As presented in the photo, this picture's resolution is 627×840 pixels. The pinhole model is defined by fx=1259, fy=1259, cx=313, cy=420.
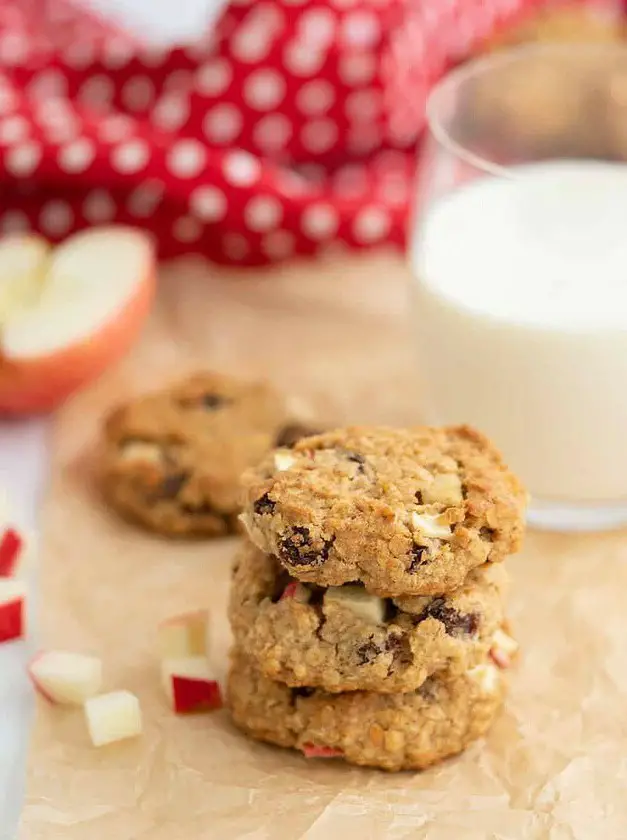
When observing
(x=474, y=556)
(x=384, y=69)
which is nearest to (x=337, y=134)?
(x=384, y=69)

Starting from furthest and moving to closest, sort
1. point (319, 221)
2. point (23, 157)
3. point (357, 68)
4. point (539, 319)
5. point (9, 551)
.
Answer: point (357, 68)
point (319, 221)
point (23, 157)
point (9, 551)
point (539, 319)

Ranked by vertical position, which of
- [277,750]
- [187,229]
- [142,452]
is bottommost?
[277,750]

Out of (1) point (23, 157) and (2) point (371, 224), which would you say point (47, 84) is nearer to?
(1) point (23, 157)

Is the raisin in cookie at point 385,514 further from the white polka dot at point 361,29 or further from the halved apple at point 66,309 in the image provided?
the white polka dot at point 361,29

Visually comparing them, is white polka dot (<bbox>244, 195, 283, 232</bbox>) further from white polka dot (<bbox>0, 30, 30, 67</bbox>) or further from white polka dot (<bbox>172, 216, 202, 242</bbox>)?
white polka dot (<bbox>0, 30, 30, 67</bbox>)

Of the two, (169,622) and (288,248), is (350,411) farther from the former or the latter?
(169,622)

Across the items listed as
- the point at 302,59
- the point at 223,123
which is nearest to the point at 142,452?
the point at 223,123
